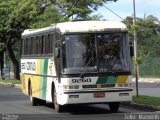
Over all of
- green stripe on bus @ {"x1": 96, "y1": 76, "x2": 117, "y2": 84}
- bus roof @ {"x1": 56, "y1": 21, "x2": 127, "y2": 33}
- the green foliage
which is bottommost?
green stripe on bus @ {"x1": 96, "y1": 76, "x2": 117, "y2": 84}

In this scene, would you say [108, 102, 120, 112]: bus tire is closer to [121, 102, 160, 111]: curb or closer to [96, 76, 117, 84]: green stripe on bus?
[121, 102, 160, 111]: curb

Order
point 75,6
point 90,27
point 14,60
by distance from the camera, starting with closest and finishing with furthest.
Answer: point 90,27, point 75,6, point 14,60

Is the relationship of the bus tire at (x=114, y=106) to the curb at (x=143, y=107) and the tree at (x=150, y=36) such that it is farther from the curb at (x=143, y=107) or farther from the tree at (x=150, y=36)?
the tree at (x=150, y=36)

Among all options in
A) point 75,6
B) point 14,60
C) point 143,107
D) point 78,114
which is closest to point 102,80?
point 78,114

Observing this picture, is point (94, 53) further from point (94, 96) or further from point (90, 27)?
point (94, 96)

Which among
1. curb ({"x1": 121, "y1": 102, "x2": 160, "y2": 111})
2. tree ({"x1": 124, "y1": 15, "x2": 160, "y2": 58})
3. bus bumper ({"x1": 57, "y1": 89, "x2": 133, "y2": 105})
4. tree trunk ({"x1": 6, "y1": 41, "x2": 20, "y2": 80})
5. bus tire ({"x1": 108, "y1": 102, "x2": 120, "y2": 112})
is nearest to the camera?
bus bumper ({"x1": 57, "y1": 89, "x2": 133, "y2": 105})

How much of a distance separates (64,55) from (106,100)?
203cm

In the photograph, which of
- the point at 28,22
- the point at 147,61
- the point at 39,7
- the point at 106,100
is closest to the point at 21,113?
the point at 106,100

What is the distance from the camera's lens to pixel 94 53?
18.9m

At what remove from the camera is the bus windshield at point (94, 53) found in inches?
736

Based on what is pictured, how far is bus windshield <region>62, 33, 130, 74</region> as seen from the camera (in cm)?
1869

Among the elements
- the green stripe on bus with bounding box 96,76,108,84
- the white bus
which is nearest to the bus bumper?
the white bus

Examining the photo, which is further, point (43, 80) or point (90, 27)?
point (43, 80)

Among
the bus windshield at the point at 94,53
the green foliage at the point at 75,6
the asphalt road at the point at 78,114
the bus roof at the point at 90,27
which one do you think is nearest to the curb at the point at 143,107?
the asphalt road at the point at 78,114
